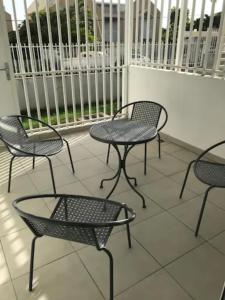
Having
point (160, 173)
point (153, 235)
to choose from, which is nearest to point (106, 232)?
point (153, 235)

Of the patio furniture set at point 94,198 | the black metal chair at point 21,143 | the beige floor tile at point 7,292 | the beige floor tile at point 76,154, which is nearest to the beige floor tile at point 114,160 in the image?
the beige floor tile at point 76,154

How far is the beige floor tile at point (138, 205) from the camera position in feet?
Answer: 6.73

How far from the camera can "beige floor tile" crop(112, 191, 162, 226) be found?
2.05m

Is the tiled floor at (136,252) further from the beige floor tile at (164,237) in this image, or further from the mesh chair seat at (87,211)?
the mesh chair seat at (87,211)

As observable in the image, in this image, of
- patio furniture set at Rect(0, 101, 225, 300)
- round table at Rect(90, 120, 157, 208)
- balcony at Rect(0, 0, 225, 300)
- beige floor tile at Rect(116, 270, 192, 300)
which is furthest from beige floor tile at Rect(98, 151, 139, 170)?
beige floor tile at Rect(116, 270, 192, 300)

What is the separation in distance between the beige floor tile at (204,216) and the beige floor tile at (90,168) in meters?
0.95

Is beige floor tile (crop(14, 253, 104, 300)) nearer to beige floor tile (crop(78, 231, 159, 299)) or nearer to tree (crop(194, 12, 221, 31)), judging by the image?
beige floor tile (crop(78, 231, 159, 299))

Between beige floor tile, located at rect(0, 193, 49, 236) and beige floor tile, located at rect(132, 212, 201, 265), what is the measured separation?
81 centimetres

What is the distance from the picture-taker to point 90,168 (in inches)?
111

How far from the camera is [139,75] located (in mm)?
3711

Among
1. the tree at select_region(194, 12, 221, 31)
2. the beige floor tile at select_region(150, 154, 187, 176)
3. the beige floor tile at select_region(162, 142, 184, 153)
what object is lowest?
the beige floor tile at select_region(150, 154, 187, 176)

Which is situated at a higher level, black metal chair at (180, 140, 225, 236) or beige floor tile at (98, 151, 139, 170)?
black metal chair at (180, 140, 225, 236)

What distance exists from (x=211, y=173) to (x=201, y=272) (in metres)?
0.70

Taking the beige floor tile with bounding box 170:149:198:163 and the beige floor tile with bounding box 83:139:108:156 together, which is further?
the beige floor tile with bounding box 83:139:108:156
